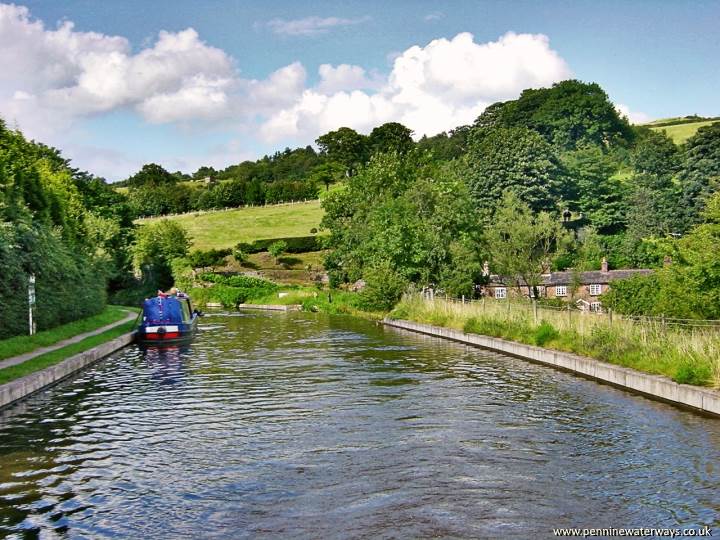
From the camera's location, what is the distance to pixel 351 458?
43.3 ft

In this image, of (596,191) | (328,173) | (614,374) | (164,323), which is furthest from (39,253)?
(328,173)

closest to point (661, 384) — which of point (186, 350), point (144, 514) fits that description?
point (144, 514)

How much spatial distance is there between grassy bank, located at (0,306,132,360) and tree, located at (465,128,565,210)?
165 ft

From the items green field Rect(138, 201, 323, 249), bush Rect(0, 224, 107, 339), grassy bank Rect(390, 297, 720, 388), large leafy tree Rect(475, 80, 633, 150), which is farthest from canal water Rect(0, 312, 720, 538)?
large leafy tree Rect(475, 80, 633, 150)

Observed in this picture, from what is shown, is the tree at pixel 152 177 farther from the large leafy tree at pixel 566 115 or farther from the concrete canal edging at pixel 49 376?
the concrete canal edging at pixel 49 376

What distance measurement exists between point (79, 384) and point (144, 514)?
45.0 feet

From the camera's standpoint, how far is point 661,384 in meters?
18.2

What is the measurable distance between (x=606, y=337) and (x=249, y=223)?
9788cm

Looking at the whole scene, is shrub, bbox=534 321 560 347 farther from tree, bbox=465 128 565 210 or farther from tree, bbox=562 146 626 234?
tree, bbox=562 146 626 234

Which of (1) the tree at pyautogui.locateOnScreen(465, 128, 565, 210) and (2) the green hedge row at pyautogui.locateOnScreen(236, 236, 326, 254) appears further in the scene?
(2) the green hedge row at pyautogui.locateOnScreen(236, 236, 326, 254)

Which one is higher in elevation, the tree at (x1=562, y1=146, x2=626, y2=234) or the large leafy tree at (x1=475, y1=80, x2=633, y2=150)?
the large leafy tree at (x1=475, y1=80, x2=633, y2=150)

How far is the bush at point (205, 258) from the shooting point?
297 ft

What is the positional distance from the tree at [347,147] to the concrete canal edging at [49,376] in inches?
4362

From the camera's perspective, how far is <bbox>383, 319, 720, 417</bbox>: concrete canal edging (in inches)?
657
